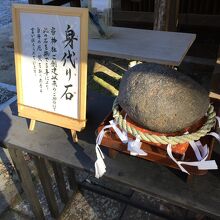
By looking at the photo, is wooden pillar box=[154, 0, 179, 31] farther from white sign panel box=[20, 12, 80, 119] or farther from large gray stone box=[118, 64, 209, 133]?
large gray stone box=[118, 64, 209, 133]

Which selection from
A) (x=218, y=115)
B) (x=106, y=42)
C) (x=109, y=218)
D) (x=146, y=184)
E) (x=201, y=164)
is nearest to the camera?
(x=201, y=164)

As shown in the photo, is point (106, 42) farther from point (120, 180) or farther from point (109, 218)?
point (120, 180)

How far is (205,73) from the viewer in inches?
198

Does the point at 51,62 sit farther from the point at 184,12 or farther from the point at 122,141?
the point at 184,12

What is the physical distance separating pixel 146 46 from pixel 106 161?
87.7 inches

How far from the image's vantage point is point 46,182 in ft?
7.34

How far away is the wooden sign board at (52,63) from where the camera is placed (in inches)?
56.8

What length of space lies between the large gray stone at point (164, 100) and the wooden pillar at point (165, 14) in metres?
2.73

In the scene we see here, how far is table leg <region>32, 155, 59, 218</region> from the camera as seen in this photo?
6.82ft

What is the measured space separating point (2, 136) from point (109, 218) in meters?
1.37

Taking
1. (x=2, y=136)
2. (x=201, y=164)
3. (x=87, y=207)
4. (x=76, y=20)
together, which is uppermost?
(x=76, y=20)

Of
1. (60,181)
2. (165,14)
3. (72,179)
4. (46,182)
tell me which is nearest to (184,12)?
(165,14)

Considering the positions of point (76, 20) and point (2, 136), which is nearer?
point (76, 20)

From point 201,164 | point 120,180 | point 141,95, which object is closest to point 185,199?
point 201,164
